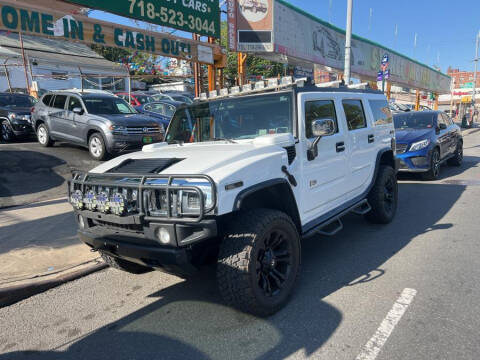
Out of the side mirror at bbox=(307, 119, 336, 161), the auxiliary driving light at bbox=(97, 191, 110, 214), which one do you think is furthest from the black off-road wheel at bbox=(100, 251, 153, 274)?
the side mirror at bbox=(307, 119, 336, 161)

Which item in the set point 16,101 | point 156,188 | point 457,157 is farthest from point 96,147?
point 457,157

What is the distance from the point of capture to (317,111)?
160 inches

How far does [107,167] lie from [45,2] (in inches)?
267

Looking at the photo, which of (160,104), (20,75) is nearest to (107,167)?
(160,104)

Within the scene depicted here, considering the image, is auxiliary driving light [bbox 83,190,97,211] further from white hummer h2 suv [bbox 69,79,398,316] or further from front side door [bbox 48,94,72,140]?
front side door [bbox 48,94,72,140]

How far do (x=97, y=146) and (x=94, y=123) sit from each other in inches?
21.7

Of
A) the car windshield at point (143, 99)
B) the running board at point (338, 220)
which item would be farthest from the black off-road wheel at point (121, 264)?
the car windshield at point (143, 99)

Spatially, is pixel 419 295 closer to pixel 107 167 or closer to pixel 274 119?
pixel 274 119

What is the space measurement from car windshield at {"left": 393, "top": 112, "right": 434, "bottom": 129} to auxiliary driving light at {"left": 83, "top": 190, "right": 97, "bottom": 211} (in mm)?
8864

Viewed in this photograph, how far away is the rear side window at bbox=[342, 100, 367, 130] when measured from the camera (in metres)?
4.70

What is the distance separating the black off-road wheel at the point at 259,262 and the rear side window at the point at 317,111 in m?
1.12

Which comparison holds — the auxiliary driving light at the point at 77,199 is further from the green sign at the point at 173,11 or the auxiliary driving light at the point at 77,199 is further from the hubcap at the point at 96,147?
the green sign at the point at 173,11

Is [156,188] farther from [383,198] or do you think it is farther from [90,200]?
[383,198]

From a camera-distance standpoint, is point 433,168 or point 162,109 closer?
point 433,168
